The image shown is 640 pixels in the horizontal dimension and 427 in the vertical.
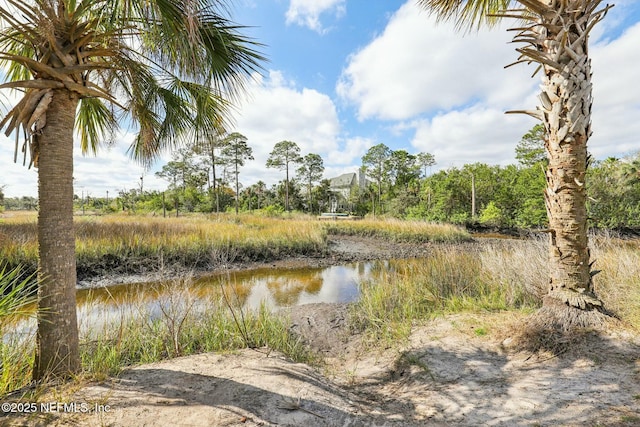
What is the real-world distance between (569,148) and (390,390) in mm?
2855

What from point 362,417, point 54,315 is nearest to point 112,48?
point 54,315

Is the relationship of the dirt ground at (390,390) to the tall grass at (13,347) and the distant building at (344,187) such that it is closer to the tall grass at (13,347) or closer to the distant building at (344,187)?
the tall grass at (13,347)

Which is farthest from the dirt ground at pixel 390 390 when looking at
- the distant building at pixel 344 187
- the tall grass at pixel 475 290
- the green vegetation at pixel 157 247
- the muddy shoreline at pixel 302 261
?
the distant building at pixel 344 187

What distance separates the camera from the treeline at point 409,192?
50.6 feet

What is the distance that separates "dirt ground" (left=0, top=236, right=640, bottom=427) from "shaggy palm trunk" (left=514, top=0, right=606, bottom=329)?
0.36 m

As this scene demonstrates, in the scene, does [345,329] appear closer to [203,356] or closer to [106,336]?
[203,356]

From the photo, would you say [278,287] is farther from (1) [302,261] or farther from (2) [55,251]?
(2) [55,251]

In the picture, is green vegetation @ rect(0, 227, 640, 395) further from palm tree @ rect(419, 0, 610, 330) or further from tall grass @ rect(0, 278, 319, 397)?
palm tree @ rect(419, 0, 610, 330)

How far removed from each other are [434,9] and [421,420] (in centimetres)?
511

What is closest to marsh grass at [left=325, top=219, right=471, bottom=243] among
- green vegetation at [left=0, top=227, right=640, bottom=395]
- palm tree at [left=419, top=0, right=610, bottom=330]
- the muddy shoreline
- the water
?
the muddy shoreline

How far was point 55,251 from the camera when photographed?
74.0 inches

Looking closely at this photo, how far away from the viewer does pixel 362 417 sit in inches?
78.0

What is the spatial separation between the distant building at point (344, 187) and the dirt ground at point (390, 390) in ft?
124

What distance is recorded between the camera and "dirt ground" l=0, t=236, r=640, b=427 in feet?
5.52
